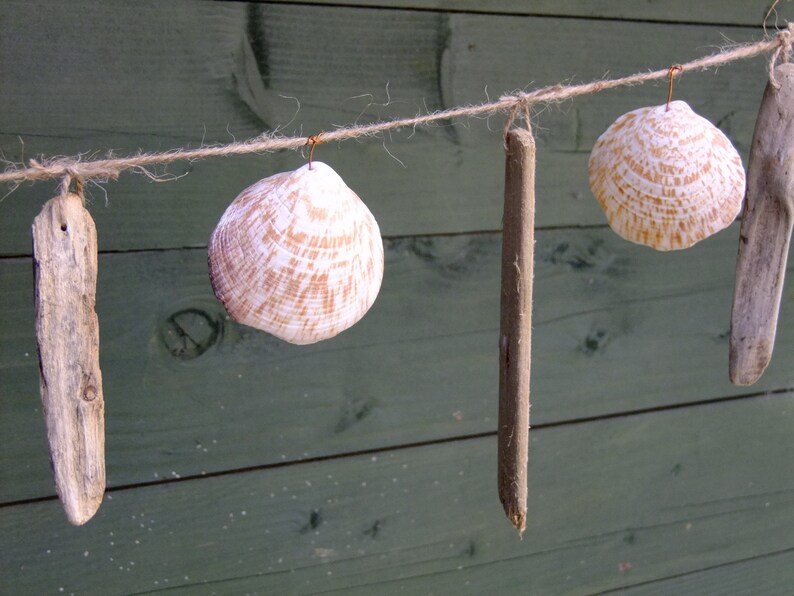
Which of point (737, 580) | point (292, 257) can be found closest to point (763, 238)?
point (292, 257)

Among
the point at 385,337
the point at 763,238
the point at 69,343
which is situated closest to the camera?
the point at 69,343

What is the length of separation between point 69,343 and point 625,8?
0.61 metres

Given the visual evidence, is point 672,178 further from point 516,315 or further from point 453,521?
point 453,521

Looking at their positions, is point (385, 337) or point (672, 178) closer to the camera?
point (672, 178)

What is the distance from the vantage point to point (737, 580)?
40.4 inches

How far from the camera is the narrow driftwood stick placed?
0.43 m

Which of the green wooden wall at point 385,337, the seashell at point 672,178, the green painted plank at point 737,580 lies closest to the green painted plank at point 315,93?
the green wooden wall at point 385,337

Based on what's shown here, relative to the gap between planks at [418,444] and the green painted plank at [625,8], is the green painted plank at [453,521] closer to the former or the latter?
the gap between planks at [418,444]

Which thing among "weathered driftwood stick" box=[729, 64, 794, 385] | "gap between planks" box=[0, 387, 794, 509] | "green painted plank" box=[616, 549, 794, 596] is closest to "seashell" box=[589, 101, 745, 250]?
"weathered driftwood stick" box=[729, 64, 794, 385]

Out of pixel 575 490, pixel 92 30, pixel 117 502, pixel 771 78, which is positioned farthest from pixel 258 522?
pixel 771 78

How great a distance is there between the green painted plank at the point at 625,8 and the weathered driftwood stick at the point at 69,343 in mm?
317

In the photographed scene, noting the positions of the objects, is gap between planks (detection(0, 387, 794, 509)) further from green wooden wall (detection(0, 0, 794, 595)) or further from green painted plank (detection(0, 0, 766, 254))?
green painted plank (detection(0, 0, 766, 254))

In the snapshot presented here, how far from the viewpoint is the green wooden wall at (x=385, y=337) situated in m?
0.62

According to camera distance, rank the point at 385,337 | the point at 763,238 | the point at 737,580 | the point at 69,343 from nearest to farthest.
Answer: the point at 69,343
the point at 763,238
the point at 385,337
the point at 737,580
